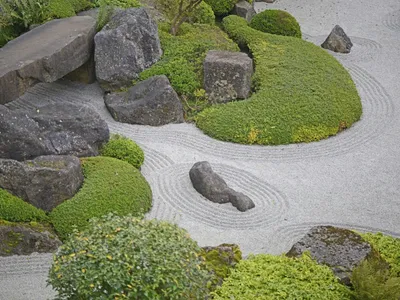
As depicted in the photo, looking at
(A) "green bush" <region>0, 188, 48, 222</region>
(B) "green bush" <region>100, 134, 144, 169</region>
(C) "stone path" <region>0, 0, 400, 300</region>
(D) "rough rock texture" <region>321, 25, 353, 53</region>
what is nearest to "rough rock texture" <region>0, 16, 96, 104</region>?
(C) "stone path" <region>0, 0, 400, 300</region>

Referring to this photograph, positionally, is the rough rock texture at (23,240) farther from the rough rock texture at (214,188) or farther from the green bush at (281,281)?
the green bush at (281,281)

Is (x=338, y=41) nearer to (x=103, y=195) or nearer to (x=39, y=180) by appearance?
(x=103, y=195)

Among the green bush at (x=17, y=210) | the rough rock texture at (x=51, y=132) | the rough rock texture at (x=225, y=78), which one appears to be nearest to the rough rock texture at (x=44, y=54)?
the rough rock texture at (x=51, y=132)

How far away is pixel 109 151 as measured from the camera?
15508 mm

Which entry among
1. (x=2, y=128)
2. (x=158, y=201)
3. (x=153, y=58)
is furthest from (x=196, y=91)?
(x=2, y=128)

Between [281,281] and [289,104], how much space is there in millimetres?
7950

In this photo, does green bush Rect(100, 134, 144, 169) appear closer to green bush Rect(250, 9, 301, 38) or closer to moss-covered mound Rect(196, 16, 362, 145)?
moss-covered mound Rect(196, 16, 362, 145)

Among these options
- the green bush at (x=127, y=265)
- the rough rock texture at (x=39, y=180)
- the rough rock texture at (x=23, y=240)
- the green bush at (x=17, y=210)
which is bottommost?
the rough rock texture at (x=23, y=240)

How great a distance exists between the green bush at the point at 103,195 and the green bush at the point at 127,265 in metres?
3.00

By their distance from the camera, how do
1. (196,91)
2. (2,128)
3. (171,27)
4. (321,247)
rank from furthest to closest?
(171,27)
(196,91)
(2,128)
(321,247)

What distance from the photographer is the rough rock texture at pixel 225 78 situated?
18.5m

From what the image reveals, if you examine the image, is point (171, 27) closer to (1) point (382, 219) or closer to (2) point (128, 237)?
(1) point (382, 219)

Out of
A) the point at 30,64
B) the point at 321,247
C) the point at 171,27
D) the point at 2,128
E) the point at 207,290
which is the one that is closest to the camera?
the point at 207,290

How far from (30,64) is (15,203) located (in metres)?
5.23
